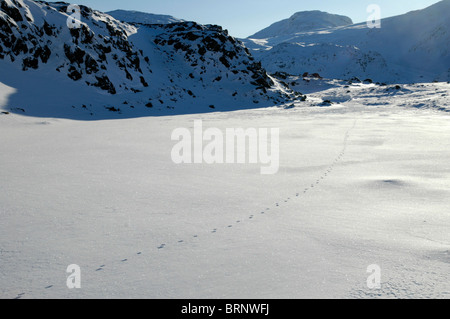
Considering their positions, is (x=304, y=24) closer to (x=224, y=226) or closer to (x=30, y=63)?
(x=30, y=63)

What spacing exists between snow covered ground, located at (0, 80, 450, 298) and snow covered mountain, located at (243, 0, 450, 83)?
213 feet

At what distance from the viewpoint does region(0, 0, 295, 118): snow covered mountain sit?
46.6 ft

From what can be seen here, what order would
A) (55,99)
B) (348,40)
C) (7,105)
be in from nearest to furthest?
(7,105) < (55,99) < (348,40)

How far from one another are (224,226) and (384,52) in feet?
319

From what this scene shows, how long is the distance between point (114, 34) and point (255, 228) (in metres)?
20.4

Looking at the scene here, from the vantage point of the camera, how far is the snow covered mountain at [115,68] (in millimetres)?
14211

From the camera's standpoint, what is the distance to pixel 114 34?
20.0 metres

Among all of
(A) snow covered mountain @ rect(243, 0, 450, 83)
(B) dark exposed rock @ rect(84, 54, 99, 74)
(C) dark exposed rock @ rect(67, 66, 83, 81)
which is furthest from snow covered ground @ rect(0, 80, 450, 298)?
(A) snow covered mountain @ rect(243, 0, 450, 83)

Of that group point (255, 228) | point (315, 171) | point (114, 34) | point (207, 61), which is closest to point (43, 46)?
point (114, 34)

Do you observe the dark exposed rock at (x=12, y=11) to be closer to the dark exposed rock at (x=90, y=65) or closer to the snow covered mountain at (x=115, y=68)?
the snow covered mountain at (x=115, y=68)

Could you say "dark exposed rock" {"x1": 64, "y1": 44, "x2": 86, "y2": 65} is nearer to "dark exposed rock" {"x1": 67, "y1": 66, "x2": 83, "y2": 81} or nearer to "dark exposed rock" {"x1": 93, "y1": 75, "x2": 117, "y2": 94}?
"dark exposed rock" {"x1": 67, "y1": 66, "x2": 83, "y2": 81}

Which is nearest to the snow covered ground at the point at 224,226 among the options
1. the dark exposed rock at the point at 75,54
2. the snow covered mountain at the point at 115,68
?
the snow covered mountain at the point at 115,68

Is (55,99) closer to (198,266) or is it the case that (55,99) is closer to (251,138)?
(251,138)

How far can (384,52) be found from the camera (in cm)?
8556
